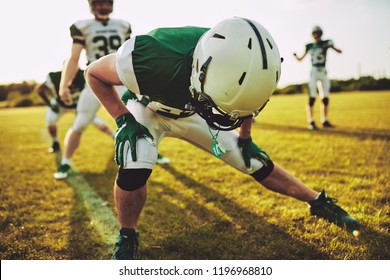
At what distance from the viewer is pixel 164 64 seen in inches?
56.2

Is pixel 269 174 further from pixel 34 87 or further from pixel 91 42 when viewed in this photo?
pixel 34 87

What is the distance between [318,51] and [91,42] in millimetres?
4206

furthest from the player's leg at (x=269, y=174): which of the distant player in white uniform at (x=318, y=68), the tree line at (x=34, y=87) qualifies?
the tree line at (x=34, y=87)

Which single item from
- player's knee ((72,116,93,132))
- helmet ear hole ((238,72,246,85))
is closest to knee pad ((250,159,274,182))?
helmet ear hole ((238,72,246,85))

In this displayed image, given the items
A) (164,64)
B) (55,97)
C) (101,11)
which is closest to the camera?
(164,64)

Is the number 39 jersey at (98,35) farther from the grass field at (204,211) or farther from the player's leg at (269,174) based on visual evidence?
the player's leg at (269,174)

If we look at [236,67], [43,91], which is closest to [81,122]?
[43,91]

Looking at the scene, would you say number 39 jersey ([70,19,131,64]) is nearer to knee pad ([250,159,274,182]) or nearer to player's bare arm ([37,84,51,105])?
player's bare arm ([37,84,51,105])

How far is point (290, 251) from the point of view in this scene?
1688 mm

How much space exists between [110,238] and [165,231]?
34 centimetres

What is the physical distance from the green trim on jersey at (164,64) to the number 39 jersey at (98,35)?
1618 millimetres

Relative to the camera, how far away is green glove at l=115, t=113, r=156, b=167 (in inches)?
62.9

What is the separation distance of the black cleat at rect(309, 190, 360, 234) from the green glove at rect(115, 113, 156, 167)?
110cm
